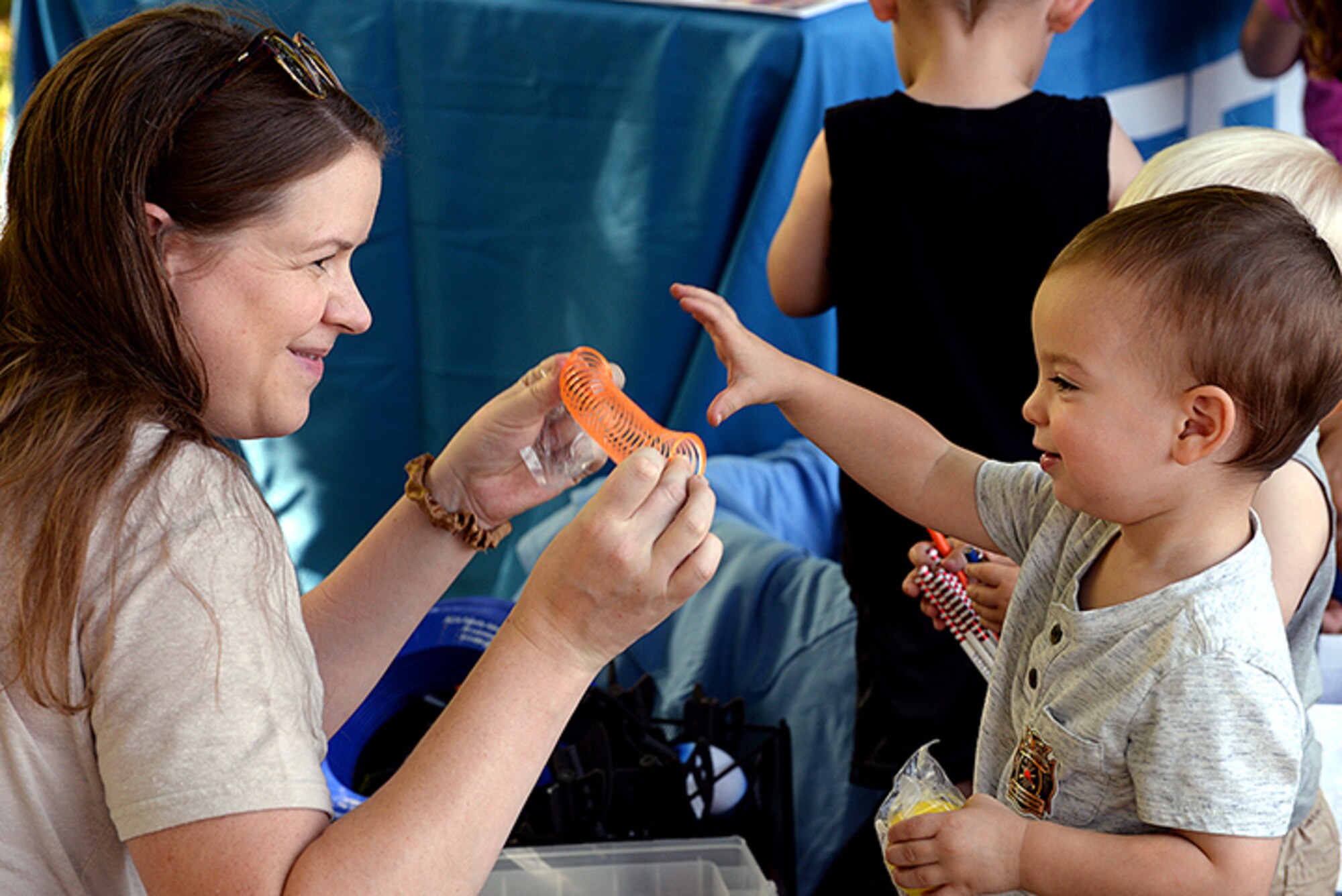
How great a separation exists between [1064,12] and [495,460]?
0.76m

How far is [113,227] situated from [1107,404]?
0.59 m

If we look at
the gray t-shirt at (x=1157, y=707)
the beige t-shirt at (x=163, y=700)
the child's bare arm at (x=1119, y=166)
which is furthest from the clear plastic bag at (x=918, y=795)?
the child's bare arm at (x=1119, y=166)

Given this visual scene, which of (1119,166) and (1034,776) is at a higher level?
(1119,166)

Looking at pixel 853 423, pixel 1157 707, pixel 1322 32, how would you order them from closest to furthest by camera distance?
pixel 1157 707
pixel 853 423
pixel 1322 32

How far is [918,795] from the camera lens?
0.84 m

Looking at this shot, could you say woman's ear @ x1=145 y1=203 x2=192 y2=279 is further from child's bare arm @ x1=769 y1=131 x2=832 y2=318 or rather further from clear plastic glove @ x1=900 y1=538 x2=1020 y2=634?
child's bare arm @ x1=769 y1=131 x2=832 y2=318

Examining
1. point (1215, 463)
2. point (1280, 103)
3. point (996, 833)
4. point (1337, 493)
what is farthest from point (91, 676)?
point (1280, 103)

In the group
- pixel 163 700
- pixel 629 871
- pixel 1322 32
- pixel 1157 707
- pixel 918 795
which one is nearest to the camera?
pixel 163 700

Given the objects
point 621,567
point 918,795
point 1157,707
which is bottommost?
point 918,795

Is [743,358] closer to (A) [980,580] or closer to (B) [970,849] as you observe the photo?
(A) [980,580]

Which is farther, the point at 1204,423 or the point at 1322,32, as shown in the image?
the point at 1322,32

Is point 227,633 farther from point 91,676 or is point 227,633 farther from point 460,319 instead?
point 460,319

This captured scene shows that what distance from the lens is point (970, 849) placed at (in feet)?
2.42

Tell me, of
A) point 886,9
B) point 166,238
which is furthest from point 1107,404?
point 886,9
